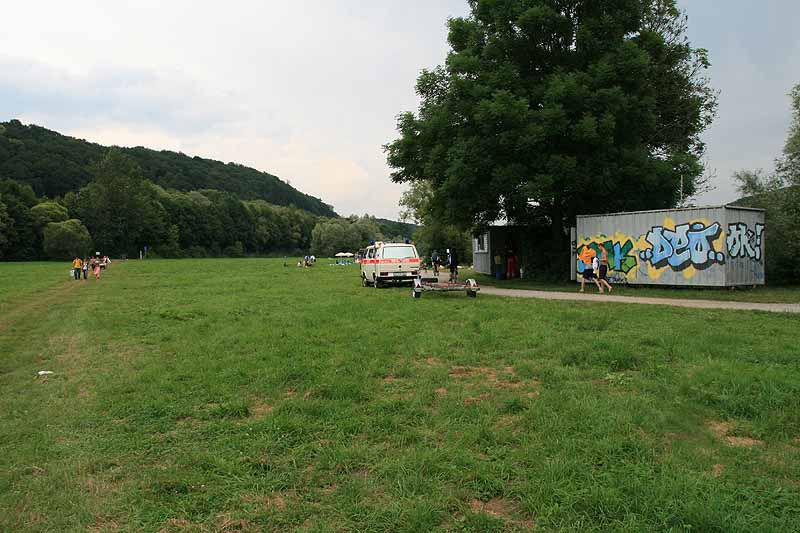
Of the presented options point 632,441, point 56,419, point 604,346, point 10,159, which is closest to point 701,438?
point 632,441

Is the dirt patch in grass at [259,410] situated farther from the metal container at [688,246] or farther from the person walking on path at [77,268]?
the person walking on path at [77,268]

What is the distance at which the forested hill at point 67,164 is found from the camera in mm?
98000

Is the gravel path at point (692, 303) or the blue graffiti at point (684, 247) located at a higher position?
the blue graffiti at point (684, 247)

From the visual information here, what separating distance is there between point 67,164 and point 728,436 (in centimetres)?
12144

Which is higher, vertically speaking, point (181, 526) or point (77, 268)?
point (77, 268)

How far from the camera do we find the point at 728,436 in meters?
4.95

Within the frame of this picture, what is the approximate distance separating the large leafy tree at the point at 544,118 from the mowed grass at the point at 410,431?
13.0m

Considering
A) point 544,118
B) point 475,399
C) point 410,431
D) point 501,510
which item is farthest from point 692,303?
point 501,510

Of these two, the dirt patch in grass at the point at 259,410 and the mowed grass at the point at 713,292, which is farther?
the mowed grass at the point at 713,292

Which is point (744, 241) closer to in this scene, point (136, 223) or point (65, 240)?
point (65, 240)

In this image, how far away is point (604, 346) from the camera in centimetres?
842

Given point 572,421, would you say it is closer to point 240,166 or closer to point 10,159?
point 10,159

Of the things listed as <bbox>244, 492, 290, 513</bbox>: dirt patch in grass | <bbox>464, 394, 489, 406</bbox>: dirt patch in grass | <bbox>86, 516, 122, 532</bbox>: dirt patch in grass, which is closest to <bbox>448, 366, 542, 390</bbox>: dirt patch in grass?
<bbox>464, 394, 489, 406</bbox>: dirt patch in grass

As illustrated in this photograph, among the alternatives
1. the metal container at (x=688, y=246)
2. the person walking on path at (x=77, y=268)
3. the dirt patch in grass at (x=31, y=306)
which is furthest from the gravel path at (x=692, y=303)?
the person walking on path at (x=77, y=268)
